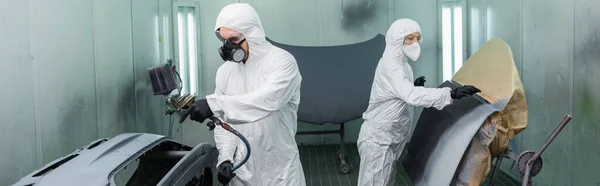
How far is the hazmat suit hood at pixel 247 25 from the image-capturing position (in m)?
1.83

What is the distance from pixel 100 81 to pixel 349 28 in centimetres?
286

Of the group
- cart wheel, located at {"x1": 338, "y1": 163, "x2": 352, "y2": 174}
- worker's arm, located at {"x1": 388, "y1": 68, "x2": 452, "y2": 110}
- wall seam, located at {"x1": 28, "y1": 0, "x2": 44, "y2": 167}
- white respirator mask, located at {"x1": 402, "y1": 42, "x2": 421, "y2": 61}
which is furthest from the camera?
cart wheel, located at {"x1": 338, "y1": 163, "x2": 352, "y2": 174}

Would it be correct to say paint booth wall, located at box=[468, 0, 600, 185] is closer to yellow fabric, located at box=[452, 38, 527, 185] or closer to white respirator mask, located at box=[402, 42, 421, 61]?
yellow fabric, located at box=[452, 38, 527, 185]

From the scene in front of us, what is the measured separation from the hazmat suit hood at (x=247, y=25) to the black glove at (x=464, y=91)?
894 millimetres

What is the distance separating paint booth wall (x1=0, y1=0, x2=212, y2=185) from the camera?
179 centimetres

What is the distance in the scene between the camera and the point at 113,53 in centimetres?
281

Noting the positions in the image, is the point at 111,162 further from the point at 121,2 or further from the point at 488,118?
the point at 121,2

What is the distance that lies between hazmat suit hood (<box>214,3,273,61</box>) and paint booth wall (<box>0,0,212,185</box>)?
71 cm

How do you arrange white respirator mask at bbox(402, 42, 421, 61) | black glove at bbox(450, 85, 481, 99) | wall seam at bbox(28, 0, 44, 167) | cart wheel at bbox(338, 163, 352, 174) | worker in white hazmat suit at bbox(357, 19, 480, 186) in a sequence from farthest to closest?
1. cart wheel at bbox(338, 163, 352, 174)
2. white respirator mask at bbox(402, 42, 421, 61)
3. worker in white hazmat suit at bbox(357, 19, 480, 186)
4. black glove at bbox(450, 85, 481, 99)
5. wall seam at bbox(28, 0, 44, 167)

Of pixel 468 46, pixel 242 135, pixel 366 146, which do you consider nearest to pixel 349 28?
pixel 468 46

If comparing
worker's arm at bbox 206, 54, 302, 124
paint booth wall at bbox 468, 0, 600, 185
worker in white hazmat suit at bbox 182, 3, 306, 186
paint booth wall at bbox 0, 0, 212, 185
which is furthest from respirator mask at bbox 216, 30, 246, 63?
paint booth wall at bbox 468, 0, 600, 185

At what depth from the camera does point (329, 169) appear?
13.3ft

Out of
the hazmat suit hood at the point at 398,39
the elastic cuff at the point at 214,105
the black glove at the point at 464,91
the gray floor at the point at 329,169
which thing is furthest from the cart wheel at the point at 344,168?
the elastic cuff at the point at 214,105

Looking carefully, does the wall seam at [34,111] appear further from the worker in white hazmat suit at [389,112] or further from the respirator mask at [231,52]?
the worker in white hazmat suit at [389,112]
